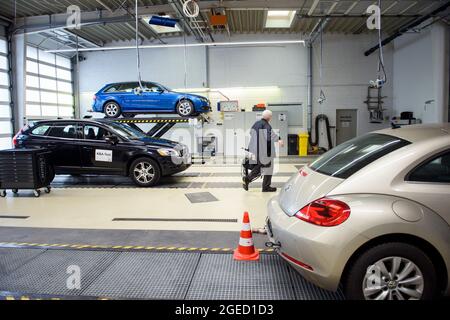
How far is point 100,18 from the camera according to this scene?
1112 cm

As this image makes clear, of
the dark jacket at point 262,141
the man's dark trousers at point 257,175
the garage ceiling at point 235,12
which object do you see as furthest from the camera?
the garage ceiling at point 235,12

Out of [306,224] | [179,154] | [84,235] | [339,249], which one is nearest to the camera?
[339,249]

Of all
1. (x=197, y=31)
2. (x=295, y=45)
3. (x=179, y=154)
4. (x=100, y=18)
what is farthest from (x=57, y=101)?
(x=295, y=45)

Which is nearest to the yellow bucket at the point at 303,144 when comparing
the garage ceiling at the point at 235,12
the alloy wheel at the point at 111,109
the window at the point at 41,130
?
the garage ceiling at the point at 235,12

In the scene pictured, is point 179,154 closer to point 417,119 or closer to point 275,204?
point 275,204

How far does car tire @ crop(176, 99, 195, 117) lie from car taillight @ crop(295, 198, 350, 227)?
294 inches

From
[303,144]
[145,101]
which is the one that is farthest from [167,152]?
[303,144]

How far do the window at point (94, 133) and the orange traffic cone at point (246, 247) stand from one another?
4970mm

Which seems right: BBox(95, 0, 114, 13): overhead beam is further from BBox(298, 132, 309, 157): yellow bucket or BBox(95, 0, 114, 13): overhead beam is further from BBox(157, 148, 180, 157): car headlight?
BBox(298, 132, 309, 157): yellow bucket

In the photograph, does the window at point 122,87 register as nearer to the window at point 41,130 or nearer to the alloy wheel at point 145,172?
the window at point 41,130

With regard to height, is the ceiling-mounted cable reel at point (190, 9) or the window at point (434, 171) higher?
the ceiling-mounted cable reel at point (190, 9)

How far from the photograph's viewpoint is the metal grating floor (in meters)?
2.62

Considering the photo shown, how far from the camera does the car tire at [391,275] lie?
2.10 m

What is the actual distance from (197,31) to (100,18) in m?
4.05
